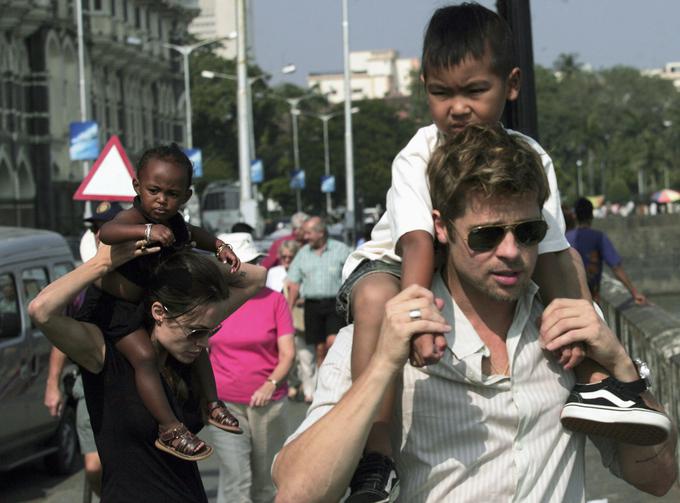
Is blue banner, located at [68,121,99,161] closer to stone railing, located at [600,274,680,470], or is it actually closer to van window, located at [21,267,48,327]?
stone railing, located at [600,274,680,470]

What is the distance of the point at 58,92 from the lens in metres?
58.5

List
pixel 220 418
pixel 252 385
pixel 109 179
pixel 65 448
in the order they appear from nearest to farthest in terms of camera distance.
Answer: pixel 220 418, pixel 252 385, pixel 65 448, pixel 109 179

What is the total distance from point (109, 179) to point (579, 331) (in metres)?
10.3

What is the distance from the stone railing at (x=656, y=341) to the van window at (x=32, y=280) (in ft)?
15.4

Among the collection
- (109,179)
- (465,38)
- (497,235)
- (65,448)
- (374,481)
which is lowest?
(65,448)

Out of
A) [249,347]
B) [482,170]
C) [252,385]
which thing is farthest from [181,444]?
[249,347]

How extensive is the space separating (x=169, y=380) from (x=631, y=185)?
127 meters

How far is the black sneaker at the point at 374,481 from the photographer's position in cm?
292

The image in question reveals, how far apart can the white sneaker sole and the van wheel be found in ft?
28.7

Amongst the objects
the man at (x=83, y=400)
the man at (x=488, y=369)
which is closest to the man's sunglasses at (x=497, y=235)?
the man at (x=488, y=369)

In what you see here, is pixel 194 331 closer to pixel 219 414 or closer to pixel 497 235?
pixel 219 414

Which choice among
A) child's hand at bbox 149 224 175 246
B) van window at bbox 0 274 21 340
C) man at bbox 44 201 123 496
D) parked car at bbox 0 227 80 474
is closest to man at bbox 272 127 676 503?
child's hand at bbox 149 224 175 246

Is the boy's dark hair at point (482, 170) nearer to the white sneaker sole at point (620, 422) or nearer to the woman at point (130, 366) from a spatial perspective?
the white sneaker sole at point (620, 422)

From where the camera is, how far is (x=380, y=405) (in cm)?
291
